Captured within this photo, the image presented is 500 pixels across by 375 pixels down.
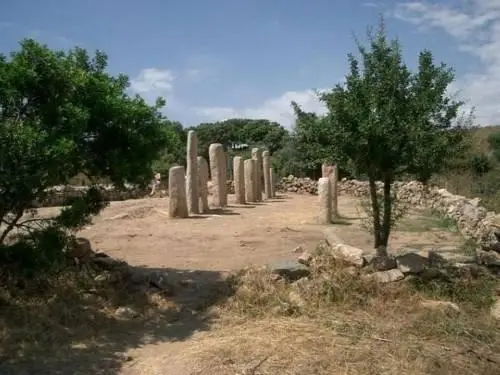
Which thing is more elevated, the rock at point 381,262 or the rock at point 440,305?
the rock at point 381,262

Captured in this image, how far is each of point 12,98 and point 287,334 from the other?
3935 millimetres

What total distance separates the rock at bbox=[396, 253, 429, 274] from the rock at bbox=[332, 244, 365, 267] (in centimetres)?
54

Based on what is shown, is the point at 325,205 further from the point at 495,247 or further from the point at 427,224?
the point at 495,247

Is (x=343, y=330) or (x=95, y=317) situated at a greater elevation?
(x=95, y=317)

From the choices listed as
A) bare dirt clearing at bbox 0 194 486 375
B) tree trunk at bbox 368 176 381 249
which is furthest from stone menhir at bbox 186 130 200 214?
tree trunk at bbox 368 176 381 249

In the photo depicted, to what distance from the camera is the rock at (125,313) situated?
248 inches

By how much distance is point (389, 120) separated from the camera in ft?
24.6

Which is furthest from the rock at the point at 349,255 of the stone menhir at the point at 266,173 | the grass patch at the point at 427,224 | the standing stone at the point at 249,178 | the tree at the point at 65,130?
the stone menhir at the point at 266,173

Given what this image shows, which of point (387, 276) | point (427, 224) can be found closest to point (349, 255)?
point (387, 276)

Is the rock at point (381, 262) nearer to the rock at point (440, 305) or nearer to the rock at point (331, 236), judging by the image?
the rock at point (440, 305)

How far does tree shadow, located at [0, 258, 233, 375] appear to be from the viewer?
5.11 m

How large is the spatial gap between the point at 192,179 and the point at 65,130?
423 inches

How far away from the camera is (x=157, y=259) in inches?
379

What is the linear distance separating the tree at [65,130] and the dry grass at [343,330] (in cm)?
223
